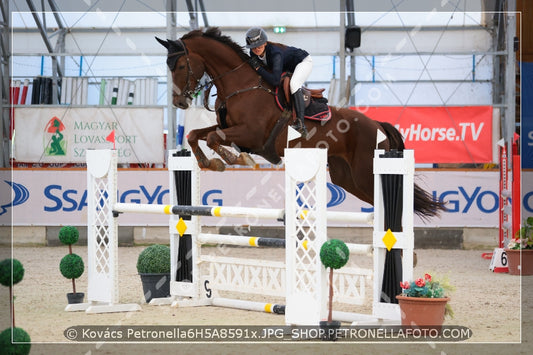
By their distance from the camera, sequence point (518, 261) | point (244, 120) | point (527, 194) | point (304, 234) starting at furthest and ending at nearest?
1. point (527, 194)
2. point (518, 261)
3. point (244, 120)
4. point (304, 234)

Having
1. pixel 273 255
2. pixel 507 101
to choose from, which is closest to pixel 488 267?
pixel 273 255

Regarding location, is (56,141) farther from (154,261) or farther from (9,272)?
(9,272)

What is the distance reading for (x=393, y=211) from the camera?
4.78 metres

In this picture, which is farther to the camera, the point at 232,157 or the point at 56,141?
the point at 56,141

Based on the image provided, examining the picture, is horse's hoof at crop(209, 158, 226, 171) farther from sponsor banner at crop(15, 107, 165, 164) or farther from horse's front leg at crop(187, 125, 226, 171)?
sponsor banner at crop(15, 107, 165, 164)

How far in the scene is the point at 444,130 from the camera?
37.3 ft

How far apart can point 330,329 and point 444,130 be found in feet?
24.9

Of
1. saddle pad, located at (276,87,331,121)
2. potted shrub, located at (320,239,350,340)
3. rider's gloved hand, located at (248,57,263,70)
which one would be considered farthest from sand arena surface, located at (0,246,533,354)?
rider's gloved hand, located at (248,57,263,70)

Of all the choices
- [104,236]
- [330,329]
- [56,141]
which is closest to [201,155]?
[104,236]

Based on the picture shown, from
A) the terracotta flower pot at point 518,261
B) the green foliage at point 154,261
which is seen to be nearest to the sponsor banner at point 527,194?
the terracotta flower pot at point 518,261

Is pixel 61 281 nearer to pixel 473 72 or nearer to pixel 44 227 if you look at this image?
pixel 44 227

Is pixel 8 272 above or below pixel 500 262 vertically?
above

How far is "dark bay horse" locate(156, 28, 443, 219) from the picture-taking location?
17.8 ft

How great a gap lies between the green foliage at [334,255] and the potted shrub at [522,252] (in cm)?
423
